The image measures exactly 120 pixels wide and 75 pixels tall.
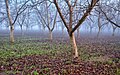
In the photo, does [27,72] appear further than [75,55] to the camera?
No

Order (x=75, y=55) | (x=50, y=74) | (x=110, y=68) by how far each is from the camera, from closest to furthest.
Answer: (x=50, y=74), (x=110, y=68), (x=75, y=55)

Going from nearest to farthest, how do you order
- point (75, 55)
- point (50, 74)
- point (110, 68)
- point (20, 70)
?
point (50, 74)
point (20, 70)
point (110, 68)
point (75, 55)

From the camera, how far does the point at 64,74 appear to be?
9461 mm

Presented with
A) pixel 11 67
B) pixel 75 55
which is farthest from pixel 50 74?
pixel 75 55

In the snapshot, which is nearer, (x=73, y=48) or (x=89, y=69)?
(x=89, y=69)

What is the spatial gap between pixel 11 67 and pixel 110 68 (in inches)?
210

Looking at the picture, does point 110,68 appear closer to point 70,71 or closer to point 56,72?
point 70,71

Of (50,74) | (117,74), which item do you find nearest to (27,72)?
(50,74)

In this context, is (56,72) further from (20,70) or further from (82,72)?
(20,70)

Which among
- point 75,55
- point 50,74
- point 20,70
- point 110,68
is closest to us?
point 50,74

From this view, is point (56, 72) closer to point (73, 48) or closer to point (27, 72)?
point (27, 72)

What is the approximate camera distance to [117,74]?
382 inches

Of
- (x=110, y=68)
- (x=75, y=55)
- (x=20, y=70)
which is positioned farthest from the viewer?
(x=75, y=55)

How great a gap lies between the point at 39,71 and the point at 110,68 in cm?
388
